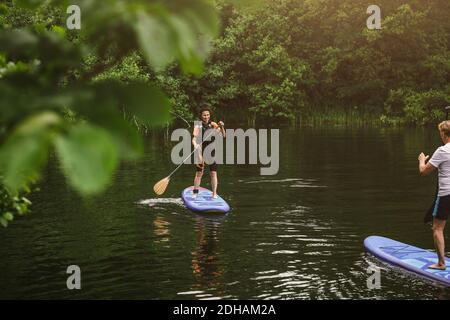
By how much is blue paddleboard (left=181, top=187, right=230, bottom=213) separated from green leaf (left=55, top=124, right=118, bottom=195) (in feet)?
43.2

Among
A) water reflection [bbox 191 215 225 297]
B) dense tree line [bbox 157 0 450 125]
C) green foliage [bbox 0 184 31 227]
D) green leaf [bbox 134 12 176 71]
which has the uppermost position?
dense tree line [bbox 157 0 450 125]

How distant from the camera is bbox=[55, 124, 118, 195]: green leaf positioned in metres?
1.23

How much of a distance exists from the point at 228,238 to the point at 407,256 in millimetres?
3328

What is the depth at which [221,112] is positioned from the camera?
52.1 metres

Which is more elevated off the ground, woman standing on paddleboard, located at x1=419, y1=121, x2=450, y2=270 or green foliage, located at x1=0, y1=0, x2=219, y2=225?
green foliage, located at x1=0, y1=0, x2=219, y2=225

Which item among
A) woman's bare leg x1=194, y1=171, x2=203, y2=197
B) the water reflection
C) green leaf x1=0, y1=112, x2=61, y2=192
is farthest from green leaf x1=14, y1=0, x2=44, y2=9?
woman's bare leg x1=194, y1=171, x2=203, y2=197

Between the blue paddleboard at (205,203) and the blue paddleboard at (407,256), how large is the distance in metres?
4.26

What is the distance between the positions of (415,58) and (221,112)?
15475 mm

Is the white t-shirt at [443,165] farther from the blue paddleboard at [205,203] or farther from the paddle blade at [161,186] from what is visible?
the paddle blade at [161,186]
